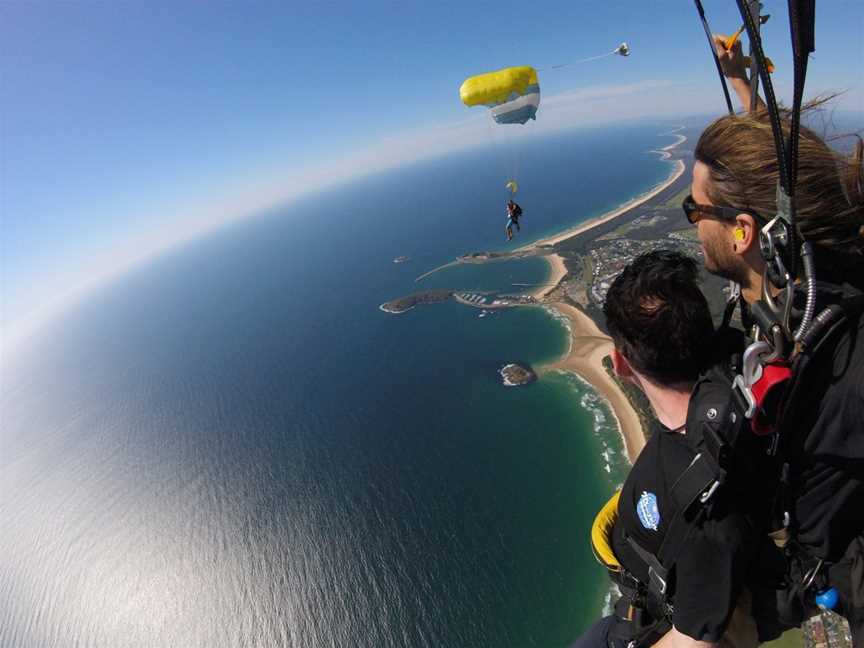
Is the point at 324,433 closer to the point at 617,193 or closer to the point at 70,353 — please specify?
the point at 617,193

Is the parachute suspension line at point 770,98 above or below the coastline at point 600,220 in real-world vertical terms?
above

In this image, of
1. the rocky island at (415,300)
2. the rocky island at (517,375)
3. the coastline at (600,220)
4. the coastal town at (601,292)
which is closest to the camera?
the coastal town at (601,292)

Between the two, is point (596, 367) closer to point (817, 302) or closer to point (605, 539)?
point (605, 539)

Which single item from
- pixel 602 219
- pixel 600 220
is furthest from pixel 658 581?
pixel 602 219

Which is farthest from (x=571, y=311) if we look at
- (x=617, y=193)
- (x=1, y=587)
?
(x=617, y=193)

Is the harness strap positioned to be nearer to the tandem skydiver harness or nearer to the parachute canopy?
the tandem skydiver harness

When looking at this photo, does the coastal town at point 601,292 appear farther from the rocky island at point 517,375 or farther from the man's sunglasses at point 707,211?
the man's sunglasses at point 707,211

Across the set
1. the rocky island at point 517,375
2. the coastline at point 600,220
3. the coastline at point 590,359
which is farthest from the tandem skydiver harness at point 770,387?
the coastline at point 600,220
